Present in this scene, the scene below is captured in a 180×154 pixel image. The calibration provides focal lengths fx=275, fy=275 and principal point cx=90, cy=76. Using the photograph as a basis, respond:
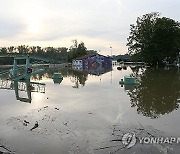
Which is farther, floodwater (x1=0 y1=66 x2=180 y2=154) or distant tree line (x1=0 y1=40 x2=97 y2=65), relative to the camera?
distant tree line (x1=0 y1=40 x2=97 y2=65)

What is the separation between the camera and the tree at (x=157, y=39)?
65.0 meters

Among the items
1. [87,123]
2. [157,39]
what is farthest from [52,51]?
[87,123]

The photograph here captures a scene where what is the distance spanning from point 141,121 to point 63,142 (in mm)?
4929

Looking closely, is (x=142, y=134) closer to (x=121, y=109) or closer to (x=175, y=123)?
(x=175, y=123)

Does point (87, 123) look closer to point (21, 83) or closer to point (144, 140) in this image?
point (144, 140)

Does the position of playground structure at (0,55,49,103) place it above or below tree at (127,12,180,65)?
below

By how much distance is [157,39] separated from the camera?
65.5 meters

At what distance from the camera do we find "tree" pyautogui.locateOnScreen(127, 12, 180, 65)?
2559 inches

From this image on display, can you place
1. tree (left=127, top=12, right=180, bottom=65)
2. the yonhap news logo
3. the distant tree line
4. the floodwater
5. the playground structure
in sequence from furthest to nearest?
the distant tree line < tree (left=127, top=12, right=180, bottom=65) < the playground structure < the yonhap news logo < the floodwater

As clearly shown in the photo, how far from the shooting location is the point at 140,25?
70.9 metres

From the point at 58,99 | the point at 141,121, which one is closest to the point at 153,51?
the point at 58,99

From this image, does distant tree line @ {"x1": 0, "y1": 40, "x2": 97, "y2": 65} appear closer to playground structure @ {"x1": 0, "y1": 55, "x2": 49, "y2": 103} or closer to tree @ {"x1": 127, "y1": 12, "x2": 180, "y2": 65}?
tree @ {"x1": 127, "y1": 12, "x2": 180, "y2": 65}

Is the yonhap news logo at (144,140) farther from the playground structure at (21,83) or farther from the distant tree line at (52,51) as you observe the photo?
the distant tree line at (52,51)

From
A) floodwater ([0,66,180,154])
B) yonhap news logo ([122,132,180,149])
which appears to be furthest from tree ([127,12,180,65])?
yonhap news logo ([122,132,180,149])
